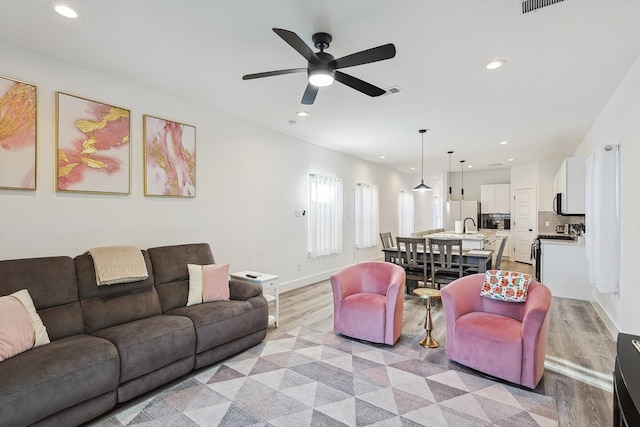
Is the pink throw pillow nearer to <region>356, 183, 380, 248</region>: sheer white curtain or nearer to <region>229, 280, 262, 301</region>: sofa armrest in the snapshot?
<region>229, 280, 262, 301</region>: sofa armrest

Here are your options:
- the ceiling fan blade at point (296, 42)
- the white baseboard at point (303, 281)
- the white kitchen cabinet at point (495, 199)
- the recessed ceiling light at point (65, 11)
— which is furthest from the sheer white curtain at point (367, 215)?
the recessed ceiling light at point (65, 11)

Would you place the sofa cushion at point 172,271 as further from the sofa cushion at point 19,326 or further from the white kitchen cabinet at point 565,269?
the white kitchen cabinet at point 565,269

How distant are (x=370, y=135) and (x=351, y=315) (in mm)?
3227

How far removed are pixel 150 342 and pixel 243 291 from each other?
1160 millimetres

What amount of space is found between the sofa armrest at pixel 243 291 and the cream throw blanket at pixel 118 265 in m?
0.89

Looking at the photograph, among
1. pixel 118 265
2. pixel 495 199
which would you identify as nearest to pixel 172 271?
pixel 118 265

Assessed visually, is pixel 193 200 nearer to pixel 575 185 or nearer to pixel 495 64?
pixel 495 64


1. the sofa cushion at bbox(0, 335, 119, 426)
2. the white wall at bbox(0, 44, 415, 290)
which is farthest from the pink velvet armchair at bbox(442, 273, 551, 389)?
the white wall at bbox(0, 44, 415, 290)

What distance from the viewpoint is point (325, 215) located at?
6.47 meters

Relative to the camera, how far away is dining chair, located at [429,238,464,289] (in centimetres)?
463

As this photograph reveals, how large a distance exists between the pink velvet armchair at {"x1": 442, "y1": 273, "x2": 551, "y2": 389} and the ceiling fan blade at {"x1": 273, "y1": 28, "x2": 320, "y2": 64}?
2328 mm

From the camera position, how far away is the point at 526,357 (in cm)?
254

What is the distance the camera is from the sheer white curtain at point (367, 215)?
7667 millimetres

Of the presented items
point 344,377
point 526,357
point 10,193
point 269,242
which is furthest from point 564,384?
point 10,193
